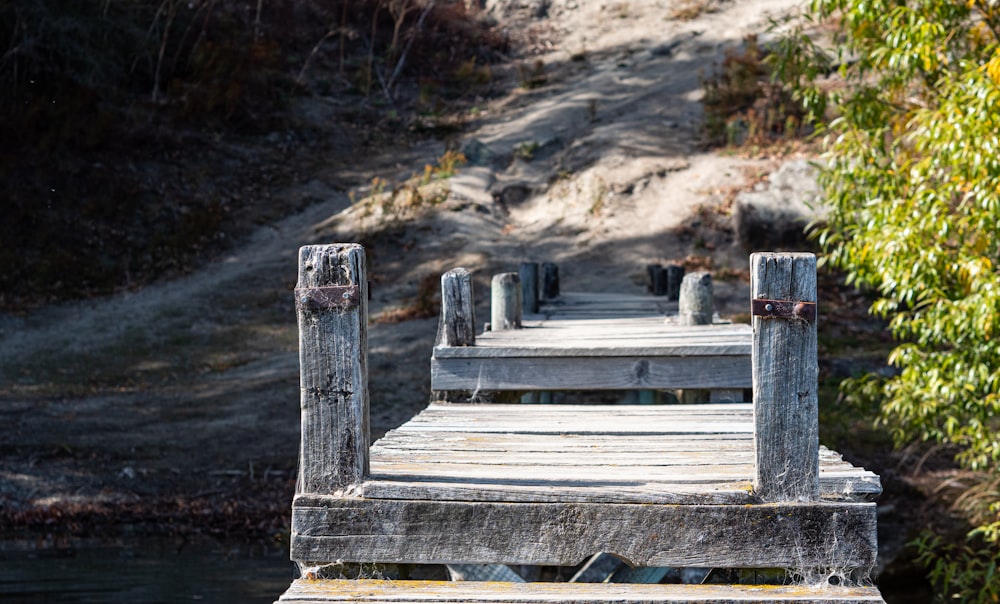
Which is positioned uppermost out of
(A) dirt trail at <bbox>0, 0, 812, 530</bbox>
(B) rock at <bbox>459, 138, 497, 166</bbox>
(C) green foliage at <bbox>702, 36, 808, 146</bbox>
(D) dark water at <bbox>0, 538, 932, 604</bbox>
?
(C) green foliage at <bbox>702, 36, 808, 146</bbox>

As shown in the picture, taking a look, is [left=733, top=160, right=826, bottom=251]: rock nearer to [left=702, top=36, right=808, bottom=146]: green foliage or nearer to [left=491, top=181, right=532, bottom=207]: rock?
[left=702, top=36, right=808, bottom=146]: green foliage

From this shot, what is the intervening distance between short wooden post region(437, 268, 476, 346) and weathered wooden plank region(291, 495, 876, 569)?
2.87 meters

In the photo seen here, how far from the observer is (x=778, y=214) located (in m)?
17.8

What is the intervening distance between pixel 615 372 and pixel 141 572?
5945 millimetres

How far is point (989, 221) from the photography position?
7.16 meters

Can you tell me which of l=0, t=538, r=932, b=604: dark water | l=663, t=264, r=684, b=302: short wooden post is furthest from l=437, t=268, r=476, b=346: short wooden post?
l=663, t=264, r=684, b=302: short wooden post

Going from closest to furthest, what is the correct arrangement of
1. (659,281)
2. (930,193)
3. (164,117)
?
1. (930,193)
2. (659,281)
3. (164,117)

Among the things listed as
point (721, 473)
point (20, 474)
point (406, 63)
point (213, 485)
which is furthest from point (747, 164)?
point (721, 473)

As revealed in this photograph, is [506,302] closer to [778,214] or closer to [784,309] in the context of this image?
[784,309]

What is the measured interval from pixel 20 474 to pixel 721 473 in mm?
10352

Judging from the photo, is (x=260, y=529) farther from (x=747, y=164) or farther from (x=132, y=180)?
(x=747, y=164)

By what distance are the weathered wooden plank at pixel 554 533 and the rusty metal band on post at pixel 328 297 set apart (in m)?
0.58

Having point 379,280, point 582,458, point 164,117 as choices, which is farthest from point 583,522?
point 164,117

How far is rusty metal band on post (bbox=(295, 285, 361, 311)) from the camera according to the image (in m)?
3.22
